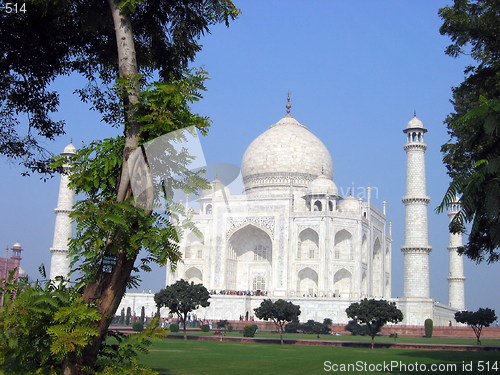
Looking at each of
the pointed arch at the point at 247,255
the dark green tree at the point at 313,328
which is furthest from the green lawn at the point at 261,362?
the pointed arch at the point at 247,255

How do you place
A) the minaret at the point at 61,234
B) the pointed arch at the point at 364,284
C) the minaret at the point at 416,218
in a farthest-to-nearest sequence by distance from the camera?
the minaret at the point at 61,234
the pointed arch at the point at 364,284
the minaret at the point at 416,218

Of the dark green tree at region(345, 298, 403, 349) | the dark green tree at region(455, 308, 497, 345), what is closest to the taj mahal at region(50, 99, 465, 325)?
the dark green tree at region(455, 308, 497, 345)

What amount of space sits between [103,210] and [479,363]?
10.5 m

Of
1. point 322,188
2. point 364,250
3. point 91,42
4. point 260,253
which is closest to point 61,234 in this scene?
point 260,253

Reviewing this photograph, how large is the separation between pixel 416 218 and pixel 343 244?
15.0ft

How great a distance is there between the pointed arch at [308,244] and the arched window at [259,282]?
9.91 feet

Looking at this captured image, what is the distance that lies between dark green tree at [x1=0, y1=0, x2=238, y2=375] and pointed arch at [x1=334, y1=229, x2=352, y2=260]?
1205 inches

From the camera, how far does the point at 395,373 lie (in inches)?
431

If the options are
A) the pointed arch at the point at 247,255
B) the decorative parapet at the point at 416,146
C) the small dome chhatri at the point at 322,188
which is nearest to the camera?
the decorative parapet at the point at 416,146

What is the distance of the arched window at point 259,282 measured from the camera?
3844cm

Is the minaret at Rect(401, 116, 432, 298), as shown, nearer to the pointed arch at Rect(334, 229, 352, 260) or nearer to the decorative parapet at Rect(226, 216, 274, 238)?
the pointed arch at Rect(334, 229, 352, 260)

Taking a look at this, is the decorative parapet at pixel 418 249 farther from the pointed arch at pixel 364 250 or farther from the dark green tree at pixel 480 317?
the dark green tree at pixel 480 317

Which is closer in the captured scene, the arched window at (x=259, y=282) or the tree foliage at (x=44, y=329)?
the tree foliage at (x=44, y=329)

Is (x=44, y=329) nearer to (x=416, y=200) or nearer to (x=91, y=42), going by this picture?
(x=91, y=42)
